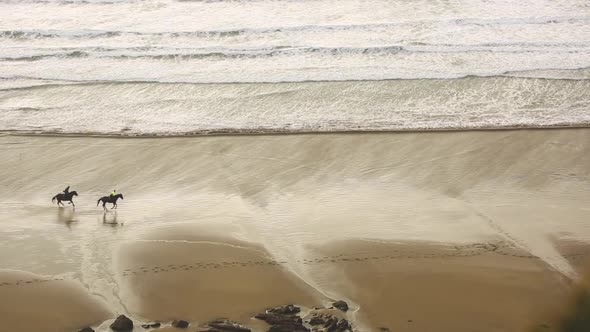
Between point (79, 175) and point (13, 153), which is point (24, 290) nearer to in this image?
point (79, 175)

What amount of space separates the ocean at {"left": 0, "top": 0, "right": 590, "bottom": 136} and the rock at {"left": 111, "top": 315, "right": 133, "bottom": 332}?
7348 millimetres

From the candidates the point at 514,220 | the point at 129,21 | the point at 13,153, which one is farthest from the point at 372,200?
the point at 129,21

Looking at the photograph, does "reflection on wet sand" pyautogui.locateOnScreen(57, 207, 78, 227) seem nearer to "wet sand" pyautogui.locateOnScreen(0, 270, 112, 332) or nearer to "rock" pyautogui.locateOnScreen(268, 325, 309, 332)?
"wet sand" pyautogui.locateOnScreen(0, 270, 112, 332)

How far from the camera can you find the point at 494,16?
82.4ft

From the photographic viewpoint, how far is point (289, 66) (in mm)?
20438

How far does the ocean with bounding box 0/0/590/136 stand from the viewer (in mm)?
16859

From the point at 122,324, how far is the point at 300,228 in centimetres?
368

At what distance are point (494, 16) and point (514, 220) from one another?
1465cm

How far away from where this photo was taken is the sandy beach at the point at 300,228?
963 cm

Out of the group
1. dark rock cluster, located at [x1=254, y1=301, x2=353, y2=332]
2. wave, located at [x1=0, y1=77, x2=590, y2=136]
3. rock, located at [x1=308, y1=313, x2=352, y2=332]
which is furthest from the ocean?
rock, located at [x1=308, y1=313, x2=352, y2=332]


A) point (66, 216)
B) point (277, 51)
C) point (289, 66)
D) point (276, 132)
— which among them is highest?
point (277, 51)

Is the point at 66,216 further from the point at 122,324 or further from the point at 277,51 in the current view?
the point at 277,51

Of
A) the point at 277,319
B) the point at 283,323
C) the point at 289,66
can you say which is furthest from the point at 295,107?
the point at 283,323

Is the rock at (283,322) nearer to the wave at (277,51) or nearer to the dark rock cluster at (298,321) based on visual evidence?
the dark rock cluster at (298,321)
